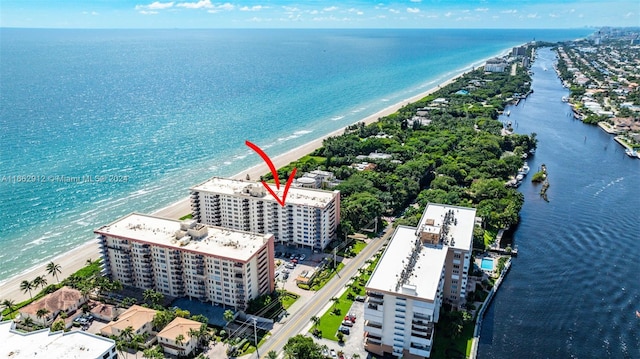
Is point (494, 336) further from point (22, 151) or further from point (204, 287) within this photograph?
point (22, 151)

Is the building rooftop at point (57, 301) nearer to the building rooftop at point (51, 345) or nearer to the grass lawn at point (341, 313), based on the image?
the building rooftop at point (51, 345)

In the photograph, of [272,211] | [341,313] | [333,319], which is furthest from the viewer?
[272,211]

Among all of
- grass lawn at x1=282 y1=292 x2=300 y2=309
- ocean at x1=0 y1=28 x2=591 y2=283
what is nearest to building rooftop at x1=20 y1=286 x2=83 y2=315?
ocean at x1=0 y1=28 x2=591 y2=283

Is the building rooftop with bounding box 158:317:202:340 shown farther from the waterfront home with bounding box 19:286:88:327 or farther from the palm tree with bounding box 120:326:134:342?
the waterfront home with bounding box 19:286:88:327

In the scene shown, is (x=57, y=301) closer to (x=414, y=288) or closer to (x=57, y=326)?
(x=57, y=326)

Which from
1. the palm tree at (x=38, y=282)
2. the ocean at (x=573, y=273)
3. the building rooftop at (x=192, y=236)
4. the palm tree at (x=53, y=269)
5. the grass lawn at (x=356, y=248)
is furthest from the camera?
the grass lawn at (x=356, y=248)

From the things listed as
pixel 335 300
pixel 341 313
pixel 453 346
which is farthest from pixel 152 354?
pixel 453 346

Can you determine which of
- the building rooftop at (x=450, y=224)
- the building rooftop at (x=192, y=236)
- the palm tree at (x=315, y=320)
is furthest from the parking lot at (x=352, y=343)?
the building rooftop at (x=450, y=224)
